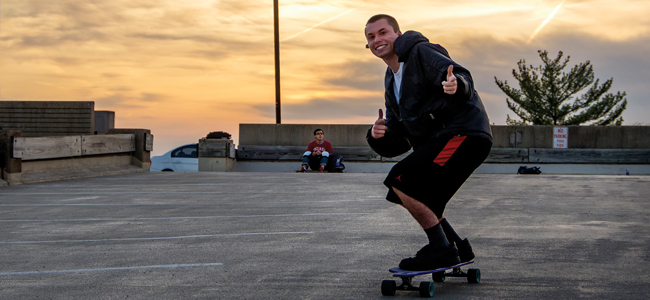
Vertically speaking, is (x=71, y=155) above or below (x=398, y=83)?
below

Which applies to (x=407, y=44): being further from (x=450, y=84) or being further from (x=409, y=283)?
(x=409, y=283)

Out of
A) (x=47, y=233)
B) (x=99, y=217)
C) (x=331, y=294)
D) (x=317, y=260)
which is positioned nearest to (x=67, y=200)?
(x=99, y=217)

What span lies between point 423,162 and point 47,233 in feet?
16.3

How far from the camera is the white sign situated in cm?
2378

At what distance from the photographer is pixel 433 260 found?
4059 mm

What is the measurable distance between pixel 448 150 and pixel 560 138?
21343mm

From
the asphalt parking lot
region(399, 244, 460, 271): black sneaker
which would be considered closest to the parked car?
the asphalt parking lot

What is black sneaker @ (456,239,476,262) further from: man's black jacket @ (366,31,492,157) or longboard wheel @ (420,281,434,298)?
man's black jacket @ (366,31,492,157)

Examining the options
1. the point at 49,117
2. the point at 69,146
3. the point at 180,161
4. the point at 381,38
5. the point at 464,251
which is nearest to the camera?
the point at 381,38

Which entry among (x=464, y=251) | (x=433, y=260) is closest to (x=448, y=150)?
(x=433, y=260)

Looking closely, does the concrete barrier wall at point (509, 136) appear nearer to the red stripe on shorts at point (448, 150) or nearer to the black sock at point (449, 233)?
the black sock at point (449, 233)

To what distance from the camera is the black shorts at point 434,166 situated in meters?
4.06

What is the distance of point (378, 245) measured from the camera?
19.6 ft

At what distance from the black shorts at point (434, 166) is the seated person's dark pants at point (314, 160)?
1486cm
